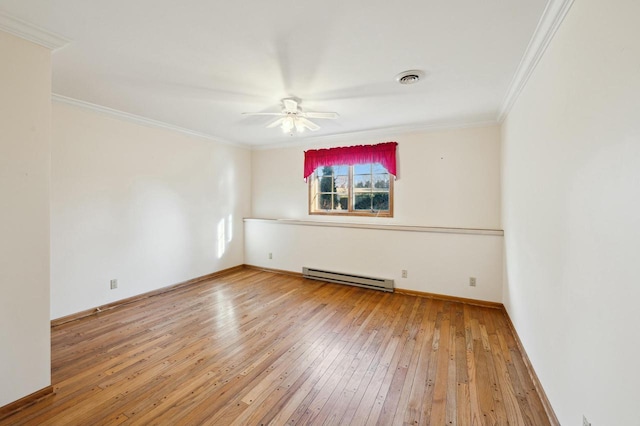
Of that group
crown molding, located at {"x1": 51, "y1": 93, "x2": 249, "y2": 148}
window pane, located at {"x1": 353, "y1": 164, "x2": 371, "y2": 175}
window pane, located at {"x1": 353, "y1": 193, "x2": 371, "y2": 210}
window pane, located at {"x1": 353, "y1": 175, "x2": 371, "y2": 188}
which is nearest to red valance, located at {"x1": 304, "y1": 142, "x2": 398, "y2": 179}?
window pane, located at {"x1": 353, "y1": 164, "x2": 371, "y2": 175}

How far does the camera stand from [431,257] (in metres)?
3.71

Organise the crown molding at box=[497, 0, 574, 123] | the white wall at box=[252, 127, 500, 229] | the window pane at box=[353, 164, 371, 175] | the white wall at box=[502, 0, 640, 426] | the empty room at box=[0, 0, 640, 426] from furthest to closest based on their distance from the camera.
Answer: the window pane at box=[353, 164, 371, 175] < the white wall at box=[252, 127, 500, 229] < the crown molding at box=[497, 0, 574, 123] < the empty room at box=[0, 0, 640, 426] < the white wall at box=[502, 0, 640, 426]

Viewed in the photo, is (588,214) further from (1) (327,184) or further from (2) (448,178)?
(1) (327,184)

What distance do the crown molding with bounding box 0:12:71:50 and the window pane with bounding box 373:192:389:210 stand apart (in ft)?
12.2

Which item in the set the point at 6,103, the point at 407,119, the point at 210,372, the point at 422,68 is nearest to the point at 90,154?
the point at 6,103

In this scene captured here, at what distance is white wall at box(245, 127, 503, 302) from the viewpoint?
3.49 meters

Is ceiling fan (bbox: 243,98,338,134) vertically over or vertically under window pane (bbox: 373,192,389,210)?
over

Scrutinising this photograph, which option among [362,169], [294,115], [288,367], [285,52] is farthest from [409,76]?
[288,367]

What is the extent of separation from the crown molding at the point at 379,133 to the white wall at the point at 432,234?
53 millimetres

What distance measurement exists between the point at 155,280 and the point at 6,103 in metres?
2.70

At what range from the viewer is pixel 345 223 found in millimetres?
4340

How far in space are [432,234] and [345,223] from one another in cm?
130

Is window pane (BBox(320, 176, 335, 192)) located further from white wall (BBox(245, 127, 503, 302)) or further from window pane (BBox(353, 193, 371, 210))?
window pane (BBox(353, 193, 371, 210))

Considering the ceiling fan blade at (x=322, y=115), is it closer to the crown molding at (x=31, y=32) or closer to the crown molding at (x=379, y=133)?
the crown molding at (x=379, y=133)
